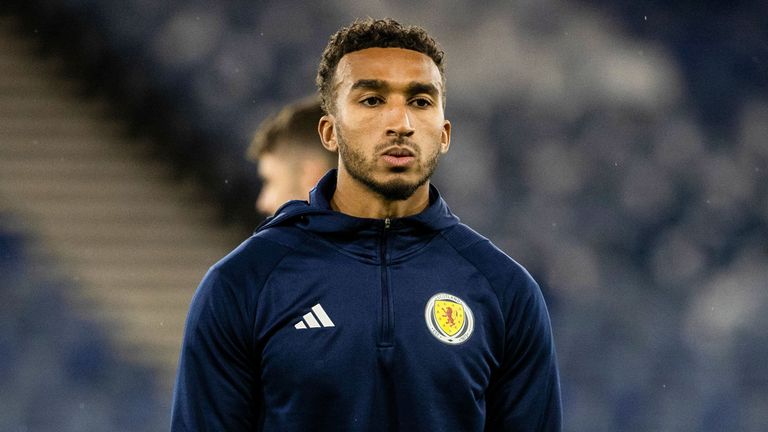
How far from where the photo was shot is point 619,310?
10.2 ft

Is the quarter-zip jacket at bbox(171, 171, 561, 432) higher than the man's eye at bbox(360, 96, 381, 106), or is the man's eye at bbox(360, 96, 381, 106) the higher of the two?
the man's eye at bbox(360, 96, 381, 106)

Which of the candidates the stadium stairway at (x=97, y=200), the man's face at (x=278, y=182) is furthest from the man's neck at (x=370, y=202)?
the stadium stairway at (x=97, y=200)

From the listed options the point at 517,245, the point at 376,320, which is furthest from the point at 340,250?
the point at 517,245

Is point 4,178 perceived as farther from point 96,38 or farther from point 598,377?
point 598,377

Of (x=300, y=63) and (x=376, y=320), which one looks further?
(x=300, y=63)

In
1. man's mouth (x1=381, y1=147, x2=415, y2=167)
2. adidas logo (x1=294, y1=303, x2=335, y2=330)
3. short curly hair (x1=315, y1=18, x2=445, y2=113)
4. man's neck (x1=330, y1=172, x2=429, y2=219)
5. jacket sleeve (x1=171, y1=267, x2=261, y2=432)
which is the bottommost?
jacket sleeve (x1=171, y1=267, x2=261, y2=432)

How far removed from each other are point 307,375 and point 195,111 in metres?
1.79

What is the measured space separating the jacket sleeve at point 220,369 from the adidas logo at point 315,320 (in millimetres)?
67

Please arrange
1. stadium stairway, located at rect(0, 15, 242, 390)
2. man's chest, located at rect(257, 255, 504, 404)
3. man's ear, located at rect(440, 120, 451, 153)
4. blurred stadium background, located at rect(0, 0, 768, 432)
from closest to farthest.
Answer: man's chest, located at rect(257, 255, 504, 404) → man's ear, located at rect(440, 120, 451, 153) → blurred stadium background, located at rect(0, 0, 768, 432) → stadium stairway, located at rect(0, 15, 242, 390)

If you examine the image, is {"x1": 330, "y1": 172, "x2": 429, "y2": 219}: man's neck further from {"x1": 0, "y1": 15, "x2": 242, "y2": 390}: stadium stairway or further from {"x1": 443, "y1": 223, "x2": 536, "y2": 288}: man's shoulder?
{"x1": 0, "y1": 15, "x2": 242, "y2": 390}: stadium stairway

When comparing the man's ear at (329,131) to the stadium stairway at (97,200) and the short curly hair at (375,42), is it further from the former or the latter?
the stadium stairway at (97,200)

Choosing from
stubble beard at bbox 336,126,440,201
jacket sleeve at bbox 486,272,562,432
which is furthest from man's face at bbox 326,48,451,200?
jacket sleeve at bbox 486,272,562,432

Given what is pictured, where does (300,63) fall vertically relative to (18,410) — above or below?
above

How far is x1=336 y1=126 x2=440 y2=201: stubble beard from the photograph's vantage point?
153 cm
